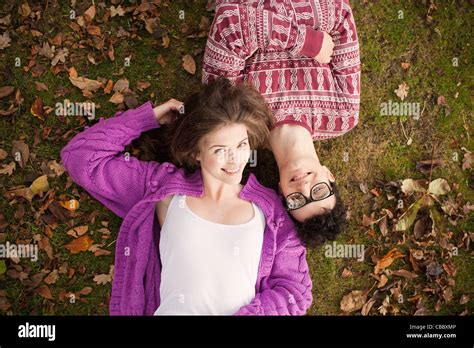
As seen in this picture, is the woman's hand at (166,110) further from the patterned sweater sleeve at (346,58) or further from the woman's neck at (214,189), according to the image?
the patterned sweater sleeve at (346,58)

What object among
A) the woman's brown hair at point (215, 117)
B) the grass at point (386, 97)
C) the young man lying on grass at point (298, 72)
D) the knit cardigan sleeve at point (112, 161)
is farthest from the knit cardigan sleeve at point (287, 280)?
the knit cardigan sleeve at point (112, 161)

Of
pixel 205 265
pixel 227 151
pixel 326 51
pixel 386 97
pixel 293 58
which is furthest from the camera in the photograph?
pixel 386 97

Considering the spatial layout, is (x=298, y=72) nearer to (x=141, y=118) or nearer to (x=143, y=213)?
(x=141, y=118)

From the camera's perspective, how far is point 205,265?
12.1 feet

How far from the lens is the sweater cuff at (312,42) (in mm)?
4004

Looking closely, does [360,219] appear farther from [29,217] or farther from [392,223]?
[29,217]

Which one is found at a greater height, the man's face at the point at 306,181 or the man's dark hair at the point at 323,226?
the man's face at the point at 306,181

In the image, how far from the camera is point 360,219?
4.62 metres

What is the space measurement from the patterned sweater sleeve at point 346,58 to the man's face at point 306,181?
0.76 meters

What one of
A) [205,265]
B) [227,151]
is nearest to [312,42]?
[227,151]

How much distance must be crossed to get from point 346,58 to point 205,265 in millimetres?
2074

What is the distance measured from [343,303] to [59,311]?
2.54m

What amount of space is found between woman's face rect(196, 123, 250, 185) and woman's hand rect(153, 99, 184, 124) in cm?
52
